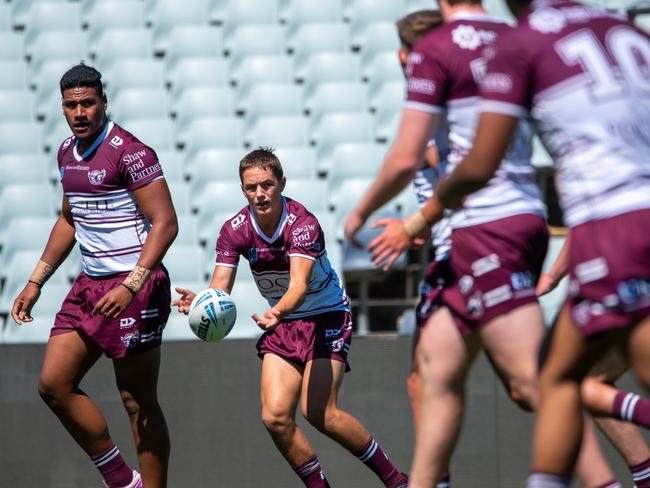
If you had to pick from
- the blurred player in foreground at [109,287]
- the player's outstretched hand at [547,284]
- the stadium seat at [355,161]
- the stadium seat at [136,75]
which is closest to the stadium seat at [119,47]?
the stadium seat at [136,75]

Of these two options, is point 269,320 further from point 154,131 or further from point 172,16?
point 172,16

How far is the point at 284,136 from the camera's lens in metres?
9.82

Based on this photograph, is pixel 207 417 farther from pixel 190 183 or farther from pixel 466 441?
pixel 190 183

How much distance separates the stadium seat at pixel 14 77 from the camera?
10.9 m

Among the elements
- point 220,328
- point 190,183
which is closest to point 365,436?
point 220,328

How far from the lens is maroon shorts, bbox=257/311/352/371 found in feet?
18.0

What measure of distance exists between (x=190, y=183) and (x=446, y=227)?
5527 mm

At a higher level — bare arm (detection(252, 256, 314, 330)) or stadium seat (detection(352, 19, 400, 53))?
stadium seat (detection(352, 19, 400, 53))

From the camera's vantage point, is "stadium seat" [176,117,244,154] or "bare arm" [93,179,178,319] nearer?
"bare arm" [93,179,178,319]

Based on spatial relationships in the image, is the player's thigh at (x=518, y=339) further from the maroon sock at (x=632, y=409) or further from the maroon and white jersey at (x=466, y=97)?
the maroon sock at (x=632, y=409)

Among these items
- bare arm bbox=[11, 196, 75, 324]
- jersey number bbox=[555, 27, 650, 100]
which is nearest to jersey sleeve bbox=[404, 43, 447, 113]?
jersey number bbox=[555, 27, 650, 100]

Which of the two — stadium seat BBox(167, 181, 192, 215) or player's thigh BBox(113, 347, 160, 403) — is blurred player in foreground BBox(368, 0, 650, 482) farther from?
stadium seat BBox(167, 181, 192, 215)

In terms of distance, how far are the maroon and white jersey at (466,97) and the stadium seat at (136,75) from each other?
24.0 ft

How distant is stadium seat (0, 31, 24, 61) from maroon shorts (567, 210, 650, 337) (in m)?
9.39
